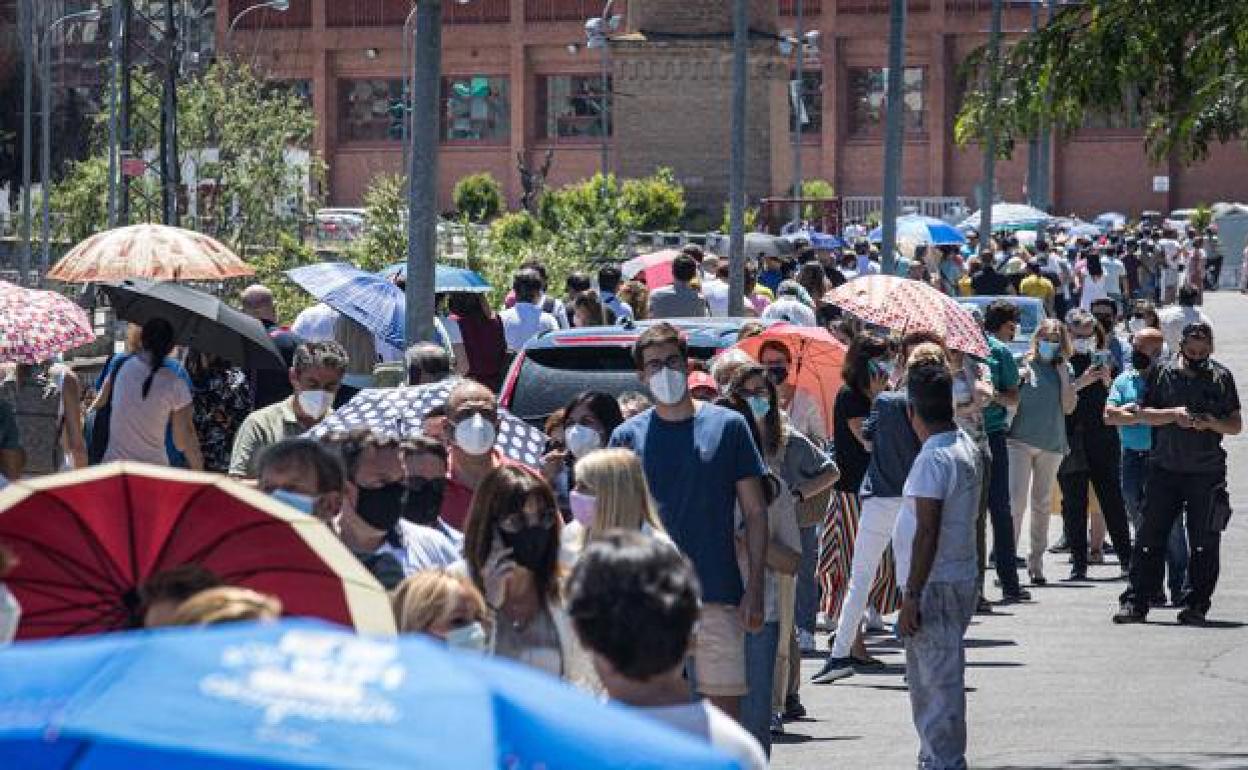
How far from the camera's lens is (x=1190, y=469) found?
1544cm

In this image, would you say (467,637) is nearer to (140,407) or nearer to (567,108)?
(140,407)

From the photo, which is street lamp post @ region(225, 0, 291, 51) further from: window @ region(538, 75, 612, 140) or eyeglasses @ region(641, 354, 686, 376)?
eyeglasses @ region(641, 354, 686, 376)

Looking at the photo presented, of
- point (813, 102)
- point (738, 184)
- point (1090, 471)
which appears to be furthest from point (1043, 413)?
point (813, 102)

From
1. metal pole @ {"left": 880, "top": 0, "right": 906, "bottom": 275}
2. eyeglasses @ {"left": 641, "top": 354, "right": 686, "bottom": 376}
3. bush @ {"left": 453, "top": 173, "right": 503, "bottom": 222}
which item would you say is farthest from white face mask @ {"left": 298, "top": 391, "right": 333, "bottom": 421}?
bush @ {"left": 453, "top": 173, "right": 503, "bottom": 222}

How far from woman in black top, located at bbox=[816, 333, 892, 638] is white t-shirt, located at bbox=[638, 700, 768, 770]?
8395 millimetres

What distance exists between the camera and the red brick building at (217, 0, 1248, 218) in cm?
9262

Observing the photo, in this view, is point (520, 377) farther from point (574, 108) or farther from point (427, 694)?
point (574, 108)

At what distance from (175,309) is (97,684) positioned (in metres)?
10.3

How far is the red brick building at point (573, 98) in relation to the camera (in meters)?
92.6

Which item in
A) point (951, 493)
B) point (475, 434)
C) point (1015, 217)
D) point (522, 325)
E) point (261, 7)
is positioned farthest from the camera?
point (261, 7)

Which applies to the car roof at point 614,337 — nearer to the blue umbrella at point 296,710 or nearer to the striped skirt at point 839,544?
the striped skirt at point 839,544

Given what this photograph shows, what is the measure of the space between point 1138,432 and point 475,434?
330 inches

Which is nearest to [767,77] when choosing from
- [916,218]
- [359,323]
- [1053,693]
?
[916,218]

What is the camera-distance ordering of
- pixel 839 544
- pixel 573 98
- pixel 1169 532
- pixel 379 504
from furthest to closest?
1. pixel 573 98
2. pixel 1169 532
3. pixel 839 544
4. pixel 379 504
